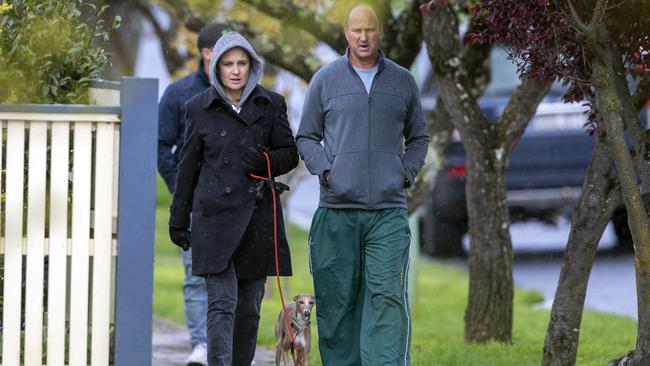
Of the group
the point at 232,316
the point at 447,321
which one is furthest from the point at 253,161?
the point at 447,321

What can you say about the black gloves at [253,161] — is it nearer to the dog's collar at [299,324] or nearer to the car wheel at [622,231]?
the dog's collar at [299,324]

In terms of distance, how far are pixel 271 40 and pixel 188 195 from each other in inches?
126

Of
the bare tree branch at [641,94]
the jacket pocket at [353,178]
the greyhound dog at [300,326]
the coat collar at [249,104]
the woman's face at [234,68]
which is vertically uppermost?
the woman's face at [234,68]

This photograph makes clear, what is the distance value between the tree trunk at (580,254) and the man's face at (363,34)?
1476mm

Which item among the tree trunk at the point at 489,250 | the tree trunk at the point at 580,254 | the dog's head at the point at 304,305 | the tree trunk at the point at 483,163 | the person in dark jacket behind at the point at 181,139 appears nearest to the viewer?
the dog's head at the point at 304,305

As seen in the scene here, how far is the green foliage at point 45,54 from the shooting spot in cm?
626

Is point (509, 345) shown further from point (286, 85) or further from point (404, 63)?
point (286, 85)

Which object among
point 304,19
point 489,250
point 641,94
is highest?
point 304,19

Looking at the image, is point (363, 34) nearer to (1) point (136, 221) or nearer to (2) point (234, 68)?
(2) point (234, 68)

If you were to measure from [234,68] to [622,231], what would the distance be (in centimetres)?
1041

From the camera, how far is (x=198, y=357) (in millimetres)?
8094

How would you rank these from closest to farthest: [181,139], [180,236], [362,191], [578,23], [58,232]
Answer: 1. [58,232]
2. [578,23]
3. [362,191]
4. [180,236]
5. [181,139]

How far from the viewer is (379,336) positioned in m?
6.40

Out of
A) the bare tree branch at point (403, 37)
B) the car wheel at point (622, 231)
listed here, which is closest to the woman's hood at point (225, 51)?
the bare tree branch at point (403, 37)
